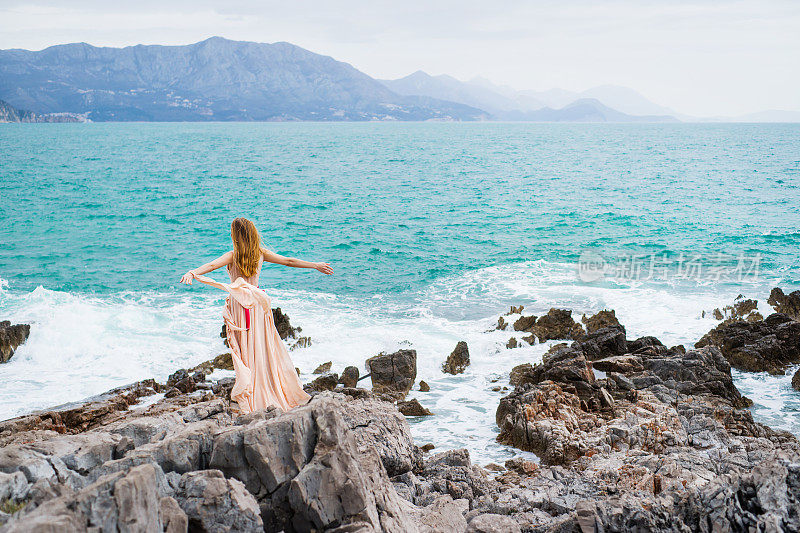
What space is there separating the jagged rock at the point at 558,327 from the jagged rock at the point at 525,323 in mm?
307

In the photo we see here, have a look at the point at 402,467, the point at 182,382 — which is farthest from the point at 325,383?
the point at 402,467

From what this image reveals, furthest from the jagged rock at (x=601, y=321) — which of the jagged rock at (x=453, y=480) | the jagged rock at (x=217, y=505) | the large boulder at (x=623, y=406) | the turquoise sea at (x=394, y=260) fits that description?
the jagged rock at (x=217, y=505)

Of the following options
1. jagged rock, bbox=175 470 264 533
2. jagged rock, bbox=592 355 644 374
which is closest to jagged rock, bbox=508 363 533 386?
jagged rock, bbox=592 355 644 374

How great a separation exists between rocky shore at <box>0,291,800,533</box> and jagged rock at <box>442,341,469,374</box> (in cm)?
311

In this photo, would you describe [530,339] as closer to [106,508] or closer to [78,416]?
[78,416]

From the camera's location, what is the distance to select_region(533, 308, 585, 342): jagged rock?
16.5 meters

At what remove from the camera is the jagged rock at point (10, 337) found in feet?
51.1

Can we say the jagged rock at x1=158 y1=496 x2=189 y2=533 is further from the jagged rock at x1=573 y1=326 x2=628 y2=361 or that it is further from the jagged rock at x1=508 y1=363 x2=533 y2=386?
the jagged rock at x1=573 y1=326 x2=628 y2=361

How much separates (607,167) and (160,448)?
7963 cm

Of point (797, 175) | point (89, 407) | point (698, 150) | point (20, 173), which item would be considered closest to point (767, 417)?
point (89, 407)

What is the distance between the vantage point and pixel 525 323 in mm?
17344

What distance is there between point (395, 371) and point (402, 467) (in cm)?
653

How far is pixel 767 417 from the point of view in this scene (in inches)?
439

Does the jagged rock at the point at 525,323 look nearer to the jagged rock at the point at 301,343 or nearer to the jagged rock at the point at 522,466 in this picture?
the jagged rock at the point at 301,343
